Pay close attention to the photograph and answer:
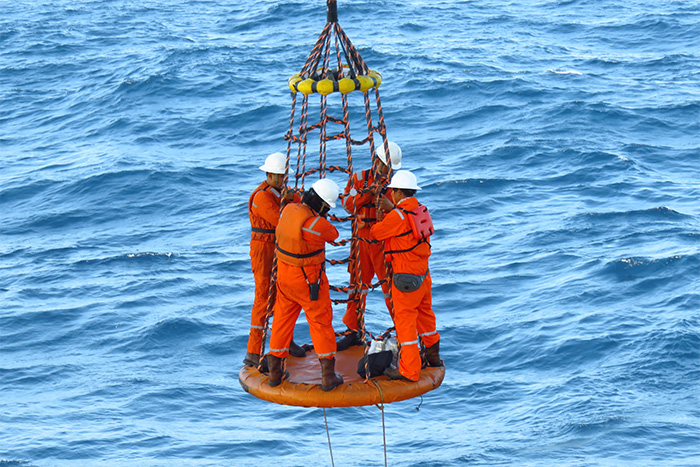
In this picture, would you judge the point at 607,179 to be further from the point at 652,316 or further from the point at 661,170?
the point at 652,316

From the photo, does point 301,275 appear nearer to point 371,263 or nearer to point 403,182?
point 403,182

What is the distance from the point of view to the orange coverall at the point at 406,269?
11070 mm

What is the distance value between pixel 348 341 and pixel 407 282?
5.60 feet

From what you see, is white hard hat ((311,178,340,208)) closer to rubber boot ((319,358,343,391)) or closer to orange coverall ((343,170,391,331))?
orange coverall ((343,170,391,331))

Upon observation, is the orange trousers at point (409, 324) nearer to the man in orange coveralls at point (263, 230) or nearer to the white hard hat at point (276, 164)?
the man in orange coveralls at point (263, 230)

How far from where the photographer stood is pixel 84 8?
51.6m

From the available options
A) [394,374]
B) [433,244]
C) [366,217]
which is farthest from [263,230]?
[433,244]

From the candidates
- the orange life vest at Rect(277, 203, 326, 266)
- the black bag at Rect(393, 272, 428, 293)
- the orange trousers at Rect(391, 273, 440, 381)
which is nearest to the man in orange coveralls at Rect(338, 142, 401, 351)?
the orange trousers at Rect(391, 273, 440, 381)

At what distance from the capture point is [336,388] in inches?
429

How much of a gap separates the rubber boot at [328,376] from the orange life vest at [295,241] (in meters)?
1.07

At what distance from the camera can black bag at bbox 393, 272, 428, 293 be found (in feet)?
36.6

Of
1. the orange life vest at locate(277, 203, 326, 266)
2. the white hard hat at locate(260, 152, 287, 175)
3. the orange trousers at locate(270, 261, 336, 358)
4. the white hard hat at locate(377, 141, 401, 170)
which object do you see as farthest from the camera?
the white hard hat at locate(377, 141, 401, 170)

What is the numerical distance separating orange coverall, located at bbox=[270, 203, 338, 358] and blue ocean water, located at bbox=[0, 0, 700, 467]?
403 inches

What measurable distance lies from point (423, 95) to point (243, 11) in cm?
1570
